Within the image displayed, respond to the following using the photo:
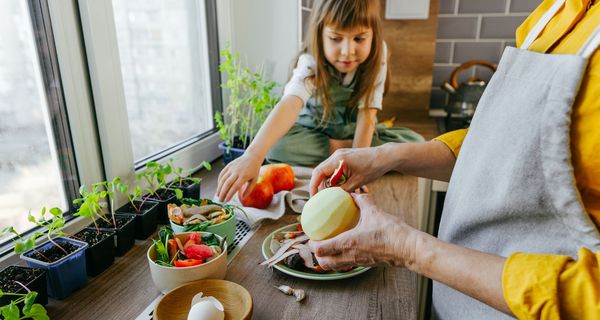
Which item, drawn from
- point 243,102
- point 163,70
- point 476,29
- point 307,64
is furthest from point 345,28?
point 476,29

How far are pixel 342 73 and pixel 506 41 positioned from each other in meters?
0.98

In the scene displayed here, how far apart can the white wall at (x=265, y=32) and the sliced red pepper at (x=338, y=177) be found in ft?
2.54

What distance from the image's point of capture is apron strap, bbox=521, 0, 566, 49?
650mm

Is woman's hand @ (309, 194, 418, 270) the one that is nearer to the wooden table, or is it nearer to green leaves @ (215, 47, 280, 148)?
the wooden table

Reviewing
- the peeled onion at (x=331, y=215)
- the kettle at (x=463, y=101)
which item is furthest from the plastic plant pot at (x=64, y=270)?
the kettle at (x=463, y=101)

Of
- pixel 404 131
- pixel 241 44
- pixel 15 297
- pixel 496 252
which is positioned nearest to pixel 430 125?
pixel 404 131

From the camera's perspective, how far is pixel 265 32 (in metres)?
1.46

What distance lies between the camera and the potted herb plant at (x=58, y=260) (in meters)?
0.63

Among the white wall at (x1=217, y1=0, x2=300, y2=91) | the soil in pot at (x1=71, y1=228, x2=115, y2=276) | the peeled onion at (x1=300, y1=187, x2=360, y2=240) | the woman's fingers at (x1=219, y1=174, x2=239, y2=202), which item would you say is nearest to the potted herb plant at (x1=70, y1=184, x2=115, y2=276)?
the soil in pot at (x1=71, y1=228, x2=115, y2=276)

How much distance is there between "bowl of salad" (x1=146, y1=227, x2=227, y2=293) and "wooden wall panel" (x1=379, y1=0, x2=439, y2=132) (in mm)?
1306

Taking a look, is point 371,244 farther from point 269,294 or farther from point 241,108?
point 241,108

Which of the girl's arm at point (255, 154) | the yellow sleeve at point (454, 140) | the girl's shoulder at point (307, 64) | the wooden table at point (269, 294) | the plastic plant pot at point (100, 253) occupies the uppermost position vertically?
the girl's shoulder at point (307, 64)

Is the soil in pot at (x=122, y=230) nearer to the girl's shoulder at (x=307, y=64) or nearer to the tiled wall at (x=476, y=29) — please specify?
the girl's shoulder at (x=307, y=64)

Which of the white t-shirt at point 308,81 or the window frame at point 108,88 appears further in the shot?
the white t-shirt at point 308,81
